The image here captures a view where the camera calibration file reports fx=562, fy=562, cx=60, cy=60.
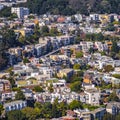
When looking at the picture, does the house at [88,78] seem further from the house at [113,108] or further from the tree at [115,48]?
the tree at [115,48]

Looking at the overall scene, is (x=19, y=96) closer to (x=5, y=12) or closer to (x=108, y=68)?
(x=108, y=68)

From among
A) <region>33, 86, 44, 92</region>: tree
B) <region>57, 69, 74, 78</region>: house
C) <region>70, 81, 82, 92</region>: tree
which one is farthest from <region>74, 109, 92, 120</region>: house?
<region>57, 69, 74, 78</region>: house

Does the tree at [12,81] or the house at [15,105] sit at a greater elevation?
the tree at [12,81]

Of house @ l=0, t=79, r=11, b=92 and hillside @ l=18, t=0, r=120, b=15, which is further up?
hillside @ l=18, t=0, r=120, b=15

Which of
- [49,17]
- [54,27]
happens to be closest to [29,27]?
[54,27]

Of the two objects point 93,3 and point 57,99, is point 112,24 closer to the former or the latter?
point 93,3

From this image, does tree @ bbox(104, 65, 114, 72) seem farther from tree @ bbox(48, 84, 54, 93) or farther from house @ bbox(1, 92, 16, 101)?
house @ bbox(1, 92, 16, 101)

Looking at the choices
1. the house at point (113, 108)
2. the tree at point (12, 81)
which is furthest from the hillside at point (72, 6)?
the house at point (113, 108)
